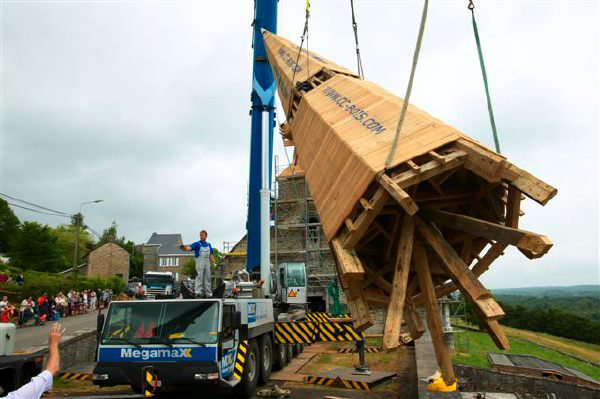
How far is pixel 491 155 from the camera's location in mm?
4793

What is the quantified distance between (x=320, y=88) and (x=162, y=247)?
2585 inches

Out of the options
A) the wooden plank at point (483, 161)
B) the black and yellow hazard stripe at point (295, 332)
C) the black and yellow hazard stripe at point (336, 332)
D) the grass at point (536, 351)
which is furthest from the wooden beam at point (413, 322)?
the grass at point (536, 351)

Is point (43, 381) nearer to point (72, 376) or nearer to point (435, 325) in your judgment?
point (435, 325)

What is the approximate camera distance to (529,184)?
471 centimetres

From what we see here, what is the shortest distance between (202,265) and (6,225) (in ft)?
160

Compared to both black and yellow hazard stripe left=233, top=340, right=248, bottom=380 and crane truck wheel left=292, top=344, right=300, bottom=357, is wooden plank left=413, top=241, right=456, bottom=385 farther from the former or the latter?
crane truck wheel left=292, top=344, right=300, bottom=357

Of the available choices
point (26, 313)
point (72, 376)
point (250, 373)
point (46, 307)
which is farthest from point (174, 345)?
point (46, 307)

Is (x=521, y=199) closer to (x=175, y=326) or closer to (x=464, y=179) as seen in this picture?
(x=464, y=179)

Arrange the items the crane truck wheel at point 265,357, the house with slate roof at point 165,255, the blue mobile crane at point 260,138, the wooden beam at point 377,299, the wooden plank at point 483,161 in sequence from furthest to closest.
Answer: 1. the house with slate roof at point 165,255
2. the blue mobile crane at point 260,138
3. the crane truck wheel at point 265,357
4. the wooden beam at point 377,299
5. the wooden plank at point 483,161

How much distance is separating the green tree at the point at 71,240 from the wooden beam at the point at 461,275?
2531 inches

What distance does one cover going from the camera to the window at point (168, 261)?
2657 inches

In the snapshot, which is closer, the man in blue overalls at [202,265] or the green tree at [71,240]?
the man in blue overalls at [202,265]

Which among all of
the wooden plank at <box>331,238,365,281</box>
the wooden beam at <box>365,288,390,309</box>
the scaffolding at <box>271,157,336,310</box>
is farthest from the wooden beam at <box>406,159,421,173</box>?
the scaffolding at <box>271,157,336,310</box>

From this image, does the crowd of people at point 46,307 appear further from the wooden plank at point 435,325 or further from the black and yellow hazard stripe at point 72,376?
the wooden plank at point 435,325
